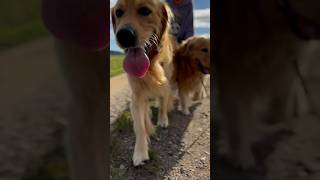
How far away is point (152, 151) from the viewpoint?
2812mm

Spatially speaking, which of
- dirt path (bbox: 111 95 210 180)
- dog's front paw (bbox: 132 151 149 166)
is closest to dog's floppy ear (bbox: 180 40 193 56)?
dirt path (bbox: 111 95 210 180)

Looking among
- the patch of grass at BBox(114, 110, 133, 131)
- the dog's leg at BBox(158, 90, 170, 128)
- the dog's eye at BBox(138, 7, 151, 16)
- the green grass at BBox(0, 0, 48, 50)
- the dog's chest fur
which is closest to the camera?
the green grass at BBox(0, 0, 48, 50)

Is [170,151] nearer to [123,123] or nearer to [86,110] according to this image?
[123,123]

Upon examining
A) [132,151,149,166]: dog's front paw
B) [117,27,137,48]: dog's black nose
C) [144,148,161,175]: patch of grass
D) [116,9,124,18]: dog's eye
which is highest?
[116,9,124,18]: dog's eye

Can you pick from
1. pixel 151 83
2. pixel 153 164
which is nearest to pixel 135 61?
pixel 151 83

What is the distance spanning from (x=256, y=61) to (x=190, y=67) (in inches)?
115

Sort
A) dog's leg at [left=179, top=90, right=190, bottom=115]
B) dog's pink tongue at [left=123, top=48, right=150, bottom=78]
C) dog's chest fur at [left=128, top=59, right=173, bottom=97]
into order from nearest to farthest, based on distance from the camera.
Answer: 1. dog's pink tongue at [left=123, top=48, right=150, bottom=78]
2. dog's chest fur at [left=128, top=59, right=173, bottom=97]
3. dog's leg at [left=179, top=90, right=190, bottom=115]

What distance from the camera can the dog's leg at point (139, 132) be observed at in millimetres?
2629

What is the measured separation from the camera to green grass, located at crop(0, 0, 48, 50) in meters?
0.61

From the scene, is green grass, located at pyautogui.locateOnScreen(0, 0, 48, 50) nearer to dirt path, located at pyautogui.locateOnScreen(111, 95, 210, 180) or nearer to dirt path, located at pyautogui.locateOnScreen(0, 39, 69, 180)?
dirt path, located at pyautogui.locateOnScreen(0, 39, 69, 180)

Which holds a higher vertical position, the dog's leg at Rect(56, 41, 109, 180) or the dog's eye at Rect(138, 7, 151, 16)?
the dog's leg at Rect(56, 41, 109, 180)

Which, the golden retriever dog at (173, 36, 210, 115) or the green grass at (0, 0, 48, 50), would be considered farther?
the golden retriever dog at (173, 36, 210, 115)

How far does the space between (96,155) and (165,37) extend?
6.97 feet

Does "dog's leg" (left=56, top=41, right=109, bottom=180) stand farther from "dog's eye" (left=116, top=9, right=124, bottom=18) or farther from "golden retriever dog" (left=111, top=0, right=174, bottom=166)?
"dog's eye" (left=116, top=9, right=124, bottom=18)
